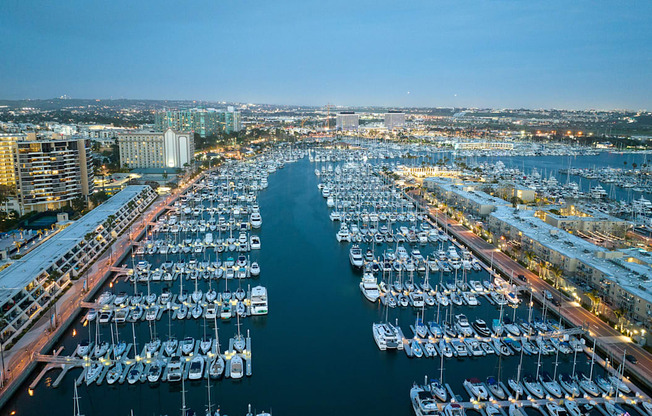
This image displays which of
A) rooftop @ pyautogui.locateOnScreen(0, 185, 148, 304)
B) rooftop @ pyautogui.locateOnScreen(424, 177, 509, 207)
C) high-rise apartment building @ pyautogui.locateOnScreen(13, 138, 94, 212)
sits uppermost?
high-rise apartment building @ pyautogui.locateOnScreen(13, 138, 94, 212)

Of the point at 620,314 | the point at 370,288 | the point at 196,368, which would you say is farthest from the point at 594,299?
the point at 196,368

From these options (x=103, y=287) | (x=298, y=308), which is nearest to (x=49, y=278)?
(x=103, y=287)

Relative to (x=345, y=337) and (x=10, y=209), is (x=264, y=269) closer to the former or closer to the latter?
(x=345, y=337)

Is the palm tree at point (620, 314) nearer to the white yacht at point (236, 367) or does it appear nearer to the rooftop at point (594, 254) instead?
the rooftop at point (594, 254)

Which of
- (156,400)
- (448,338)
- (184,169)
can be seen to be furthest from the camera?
(184,169)

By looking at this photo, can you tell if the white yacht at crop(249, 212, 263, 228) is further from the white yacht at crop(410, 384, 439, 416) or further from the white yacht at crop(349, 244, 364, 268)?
the white yacht at crop(410, 384, 439, 416)

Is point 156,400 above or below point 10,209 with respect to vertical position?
below

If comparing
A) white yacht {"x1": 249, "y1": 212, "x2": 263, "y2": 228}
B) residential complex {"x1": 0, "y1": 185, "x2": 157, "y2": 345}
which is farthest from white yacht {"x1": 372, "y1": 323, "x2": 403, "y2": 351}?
white yacht {"x1": 249, "y1": 212, "x2": 263, "y2": 228}
